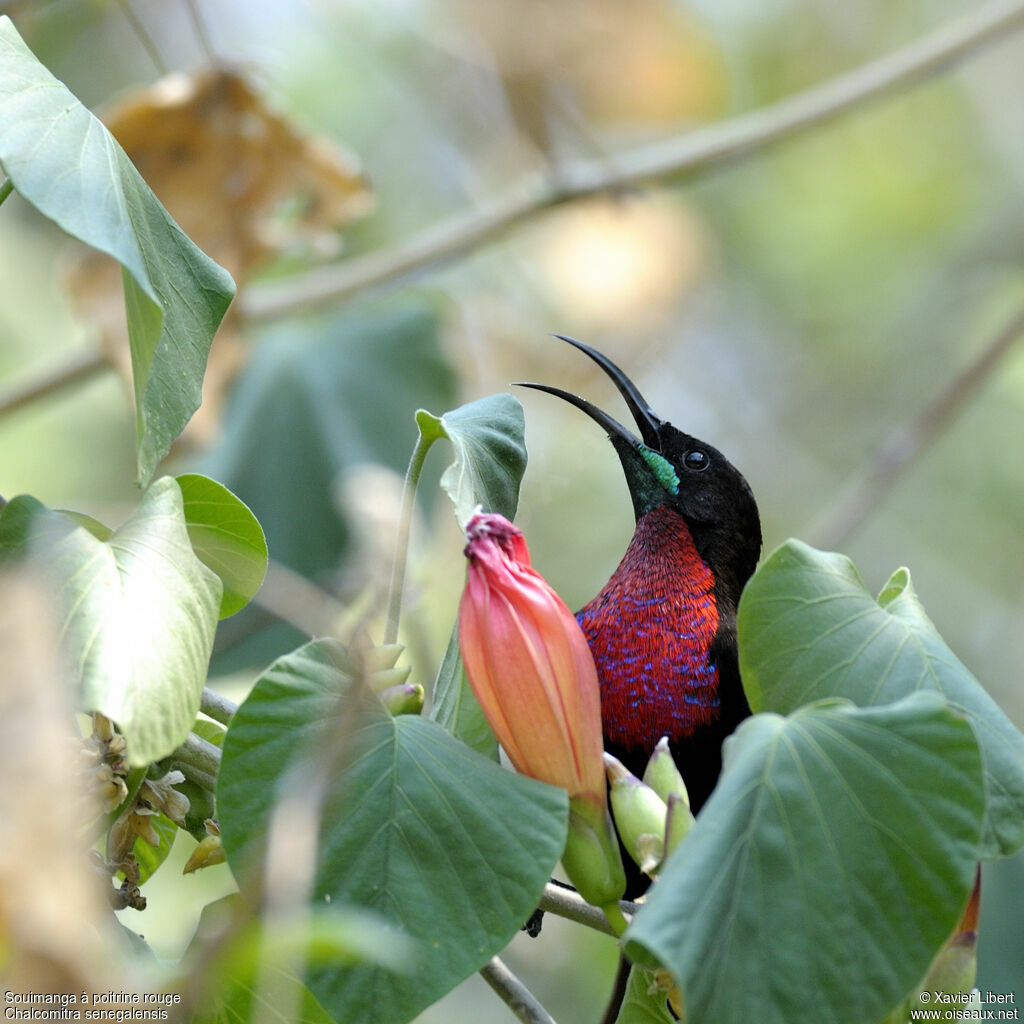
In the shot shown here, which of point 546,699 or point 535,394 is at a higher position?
point 546,699

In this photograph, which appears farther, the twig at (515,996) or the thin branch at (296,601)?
the thin branch at (296,601)

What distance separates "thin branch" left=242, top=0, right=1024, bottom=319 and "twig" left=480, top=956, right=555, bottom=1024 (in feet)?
8.22

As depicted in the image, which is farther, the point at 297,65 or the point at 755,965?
the point at 297,65

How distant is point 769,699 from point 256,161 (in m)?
2.70

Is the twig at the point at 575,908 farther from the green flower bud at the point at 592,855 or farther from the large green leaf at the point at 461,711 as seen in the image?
the large green leaf at the point at 461,711

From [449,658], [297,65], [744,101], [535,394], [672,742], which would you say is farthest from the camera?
[744,101]

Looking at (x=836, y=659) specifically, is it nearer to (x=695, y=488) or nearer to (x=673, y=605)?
(x=673, y=605)

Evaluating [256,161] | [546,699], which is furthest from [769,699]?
[256,161]

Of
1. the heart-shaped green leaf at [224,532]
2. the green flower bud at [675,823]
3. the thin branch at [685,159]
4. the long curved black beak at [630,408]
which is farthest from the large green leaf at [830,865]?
the thin branch at [685,159]

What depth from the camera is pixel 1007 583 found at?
723cm

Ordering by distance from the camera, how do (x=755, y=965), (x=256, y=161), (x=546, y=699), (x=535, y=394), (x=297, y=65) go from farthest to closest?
(x=297, y=65), (x=535, y=394), (x=256, y=161), (x=546, y=699), (x=755, y=965)

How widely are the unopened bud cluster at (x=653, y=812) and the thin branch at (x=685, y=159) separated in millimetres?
2521

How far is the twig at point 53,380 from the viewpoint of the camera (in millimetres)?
3086

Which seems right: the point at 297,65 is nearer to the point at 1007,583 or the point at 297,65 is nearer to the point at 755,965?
the point at 1007,583
